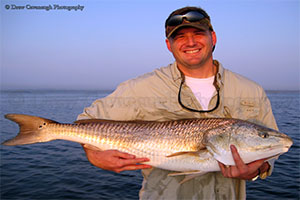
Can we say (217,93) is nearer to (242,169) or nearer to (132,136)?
(242,169)

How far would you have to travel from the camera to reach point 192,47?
10.8ft

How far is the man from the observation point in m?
3.15

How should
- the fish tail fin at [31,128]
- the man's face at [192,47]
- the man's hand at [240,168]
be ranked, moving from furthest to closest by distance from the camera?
the fish tail fin at [31,128], the man's face at [192,47], the man's hand at [240,168]

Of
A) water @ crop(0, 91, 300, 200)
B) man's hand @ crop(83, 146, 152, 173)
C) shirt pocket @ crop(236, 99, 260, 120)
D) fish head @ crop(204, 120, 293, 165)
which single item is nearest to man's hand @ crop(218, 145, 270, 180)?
fish head @ crop(204, 120, 293, 165)

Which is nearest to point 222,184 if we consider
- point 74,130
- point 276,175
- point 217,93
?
point 217,93

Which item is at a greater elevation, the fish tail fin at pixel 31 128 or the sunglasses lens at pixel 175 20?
the sunglasses lens at pixel 175 20

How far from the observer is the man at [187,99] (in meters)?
3.15

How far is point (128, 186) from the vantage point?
6930 mm

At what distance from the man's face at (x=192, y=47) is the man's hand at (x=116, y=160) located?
142 cm

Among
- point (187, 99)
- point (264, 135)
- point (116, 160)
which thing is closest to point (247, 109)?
point (264, 135)

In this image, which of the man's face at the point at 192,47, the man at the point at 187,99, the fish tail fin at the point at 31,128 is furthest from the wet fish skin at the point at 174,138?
the man's face at the point at 192,47

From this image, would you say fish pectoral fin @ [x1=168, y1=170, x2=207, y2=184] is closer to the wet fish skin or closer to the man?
the wet fish skin

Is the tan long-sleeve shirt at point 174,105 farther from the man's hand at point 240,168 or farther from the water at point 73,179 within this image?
the water at point 73,179

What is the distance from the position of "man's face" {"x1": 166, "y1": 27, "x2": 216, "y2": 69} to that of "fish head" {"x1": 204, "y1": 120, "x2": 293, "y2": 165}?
3.06ft
